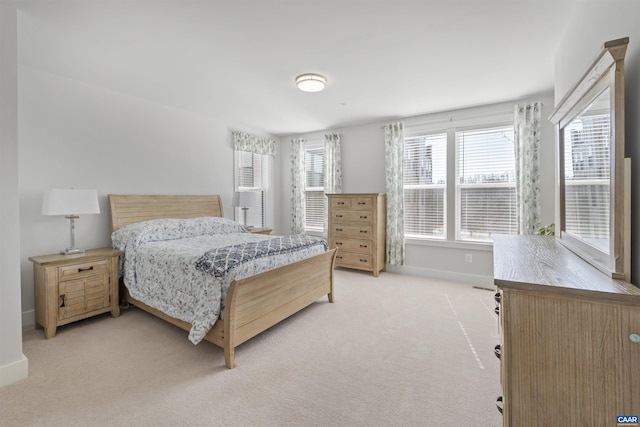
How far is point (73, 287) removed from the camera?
2.65 metres

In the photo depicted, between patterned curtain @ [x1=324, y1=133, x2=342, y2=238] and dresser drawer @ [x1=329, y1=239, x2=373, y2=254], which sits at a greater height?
patterned curtain @ [x1=324, y1=133, x2=342, y2=238]

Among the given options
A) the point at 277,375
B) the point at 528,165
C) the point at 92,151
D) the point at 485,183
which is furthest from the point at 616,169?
the point at 92,151

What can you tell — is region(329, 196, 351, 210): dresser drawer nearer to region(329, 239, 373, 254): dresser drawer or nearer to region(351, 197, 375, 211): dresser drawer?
region(351, 197, 375, 211): dresser drawer

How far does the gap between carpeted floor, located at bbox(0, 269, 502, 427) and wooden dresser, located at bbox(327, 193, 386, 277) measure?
5.04 feet

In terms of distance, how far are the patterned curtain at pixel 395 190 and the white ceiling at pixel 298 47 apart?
87 centimetres

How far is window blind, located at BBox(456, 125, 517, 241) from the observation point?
3.89 m

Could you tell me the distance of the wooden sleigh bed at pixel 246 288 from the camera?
211 cm

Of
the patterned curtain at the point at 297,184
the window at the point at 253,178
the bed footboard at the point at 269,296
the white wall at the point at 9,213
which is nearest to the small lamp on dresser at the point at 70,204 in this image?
the white wall at the point at 9,213

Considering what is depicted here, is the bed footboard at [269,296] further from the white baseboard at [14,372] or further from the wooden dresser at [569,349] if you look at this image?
the wooden dresser at [569,349]

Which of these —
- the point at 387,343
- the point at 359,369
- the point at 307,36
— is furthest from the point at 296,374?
the point at 307,36

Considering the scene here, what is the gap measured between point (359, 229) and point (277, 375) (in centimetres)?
289

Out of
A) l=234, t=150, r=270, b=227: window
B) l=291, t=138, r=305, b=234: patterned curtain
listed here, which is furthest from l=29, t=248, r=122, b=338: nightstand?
l=291, t=138, r=305, b=234: patterned curtain

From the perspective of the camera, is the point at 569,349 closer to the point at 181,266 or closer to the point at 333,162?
the point at 181,266

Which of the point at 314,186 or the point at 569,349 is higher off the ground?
the point at 314,186
